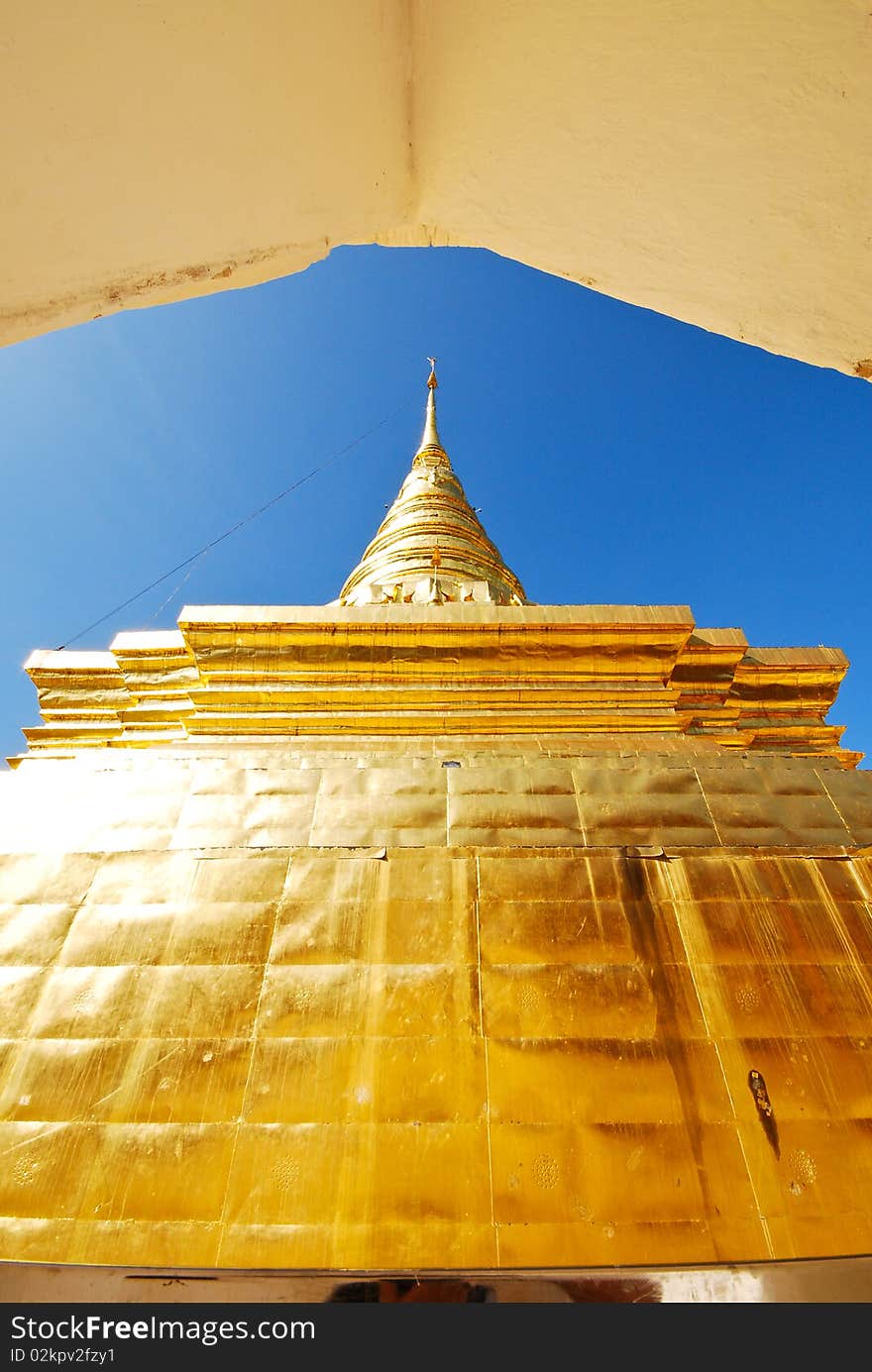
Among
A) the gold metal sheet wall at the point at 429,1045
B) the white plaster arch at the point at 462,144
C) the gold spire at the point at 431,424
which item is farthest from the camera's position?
the gold spire at the point at 431,424

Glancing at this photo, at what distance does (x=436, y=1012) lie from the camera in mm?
4027

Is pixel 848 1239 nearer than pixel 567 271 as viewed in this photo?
No

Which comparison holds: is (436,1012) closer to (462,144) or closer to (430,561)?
(462,144)

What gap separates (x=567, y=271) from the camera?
1979 millimetres

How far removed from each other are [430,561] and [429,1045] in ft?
33.3

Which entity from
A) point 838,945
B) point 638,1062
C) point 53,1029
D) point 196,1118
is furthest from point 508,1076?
point 53,1029

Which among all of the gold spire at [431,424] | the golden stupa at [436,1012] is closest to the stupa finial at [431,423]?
Answer: the gold spire at [431,424]

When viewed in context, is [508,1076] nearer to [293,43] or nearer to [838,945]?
[838,945]

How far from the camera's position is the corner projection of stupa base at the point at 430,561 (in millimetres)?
11117

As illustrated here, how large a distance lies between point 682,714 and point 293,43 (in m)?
7.17

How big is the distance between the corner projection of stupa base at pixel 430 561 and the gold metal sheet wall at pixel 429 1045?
630 centimetres

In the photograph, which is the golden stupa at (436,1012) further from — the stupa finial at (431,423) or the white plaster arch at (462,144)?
the stupa finial at (431,423)

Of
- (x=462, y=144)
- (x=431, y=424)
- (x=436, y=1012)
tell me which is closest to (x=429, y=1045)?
(x=436, y=1012)

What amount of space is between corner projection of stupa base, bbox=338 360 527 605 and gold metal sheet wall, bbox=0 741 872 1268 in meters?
6.30
